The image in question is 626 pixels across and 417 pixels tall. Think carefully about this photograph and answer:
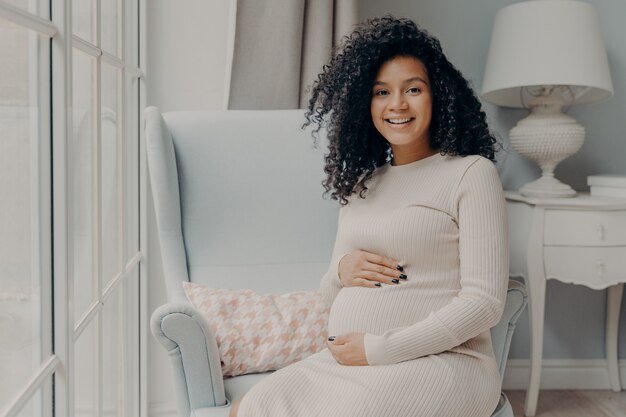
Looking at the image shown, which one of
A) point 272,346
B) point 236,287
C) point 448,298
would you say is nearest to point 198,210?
point 236,287

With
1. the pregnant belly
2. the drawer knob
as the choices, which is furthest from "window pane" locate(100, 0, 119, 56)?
the drawer knob

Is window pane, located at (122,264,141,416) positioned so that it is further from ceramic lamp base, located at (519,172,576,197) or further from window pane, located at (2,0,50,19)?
ceramic lamp base, located at (519,172,576,197)

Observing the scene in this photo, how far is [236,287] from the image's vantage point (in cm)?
184

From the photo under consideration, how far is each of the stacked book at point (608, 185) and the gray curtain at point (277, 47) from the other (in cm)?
100

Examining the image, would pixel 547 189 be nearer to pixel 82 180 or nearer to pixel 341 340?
pixel 341 340

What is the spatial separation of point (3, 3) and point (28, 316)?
46 centimetres

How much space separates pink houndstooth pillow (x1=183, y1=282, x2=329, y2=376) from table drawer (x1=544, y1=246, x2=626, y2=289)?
0.97m

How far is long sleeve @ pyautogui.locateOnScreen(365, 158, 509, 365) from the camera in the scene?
4.25ft

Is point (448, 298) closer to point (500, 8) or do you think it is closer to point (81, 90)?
point (81, 90)

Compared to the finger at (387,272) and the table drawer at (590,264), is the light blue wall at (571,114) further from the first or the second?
the finger at (387,272)

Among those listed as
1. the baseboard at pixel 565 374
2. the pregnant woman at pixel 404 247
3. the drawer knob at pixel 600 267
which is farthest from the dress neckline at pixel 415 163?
the baseboard at pixel 565 374

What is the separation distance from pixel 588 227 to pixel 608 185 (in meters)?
0.22

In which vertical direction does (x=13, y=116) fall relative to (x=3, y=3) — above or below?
below

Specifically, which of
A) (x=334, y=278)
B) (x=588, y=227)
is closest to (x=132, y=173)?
(x=334, y=278)
